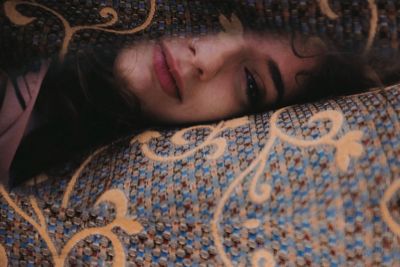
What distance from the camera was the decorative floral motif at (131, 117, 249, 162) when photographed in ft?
2.15

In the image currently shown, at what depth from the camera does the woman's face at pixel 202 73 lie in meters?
0.75

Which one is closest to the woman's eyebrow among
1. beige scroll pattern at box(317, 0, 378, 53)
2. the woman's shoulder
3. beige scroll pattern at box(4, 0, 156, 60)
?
beige scroll pattern at box(317, 0, 378, 53)

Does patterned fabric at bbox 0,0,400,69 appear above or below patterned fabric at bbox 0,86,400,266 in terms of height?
above

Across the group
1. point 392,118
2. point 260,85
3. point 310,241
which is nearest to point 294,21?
point 260,85

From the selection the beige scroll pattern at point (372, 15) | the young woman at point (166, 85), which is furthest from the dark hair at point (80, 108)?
the beige scroll pattern at point (372, 15)

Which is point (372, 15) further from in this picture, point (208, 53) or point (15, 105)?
point (15, 105)

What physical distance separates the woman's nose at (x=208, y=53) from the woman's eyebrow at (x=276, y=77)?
6 centimetres

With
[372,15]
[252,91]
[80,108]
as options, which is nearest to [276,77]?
[252,91]

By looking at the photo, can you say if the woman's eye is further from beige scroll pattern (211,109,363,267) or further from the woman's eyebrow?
beige scroll pattern (211,109,363,267)

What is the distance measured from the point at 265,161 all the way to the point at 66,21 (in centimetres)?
40

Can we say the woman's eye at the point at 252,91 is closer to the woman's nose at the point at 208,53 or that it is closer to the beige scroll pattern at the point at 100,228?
the woman's nose at the point at 208,53

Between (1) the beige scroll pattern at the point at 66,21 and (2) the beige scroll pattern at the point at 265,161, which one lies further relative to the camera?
(1) the beige scroll pattern at the point at 66,21

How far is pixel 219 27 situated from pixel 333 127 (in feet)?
0.84

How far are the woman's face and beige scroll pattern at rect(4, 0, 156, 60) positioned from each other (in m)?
0.04
